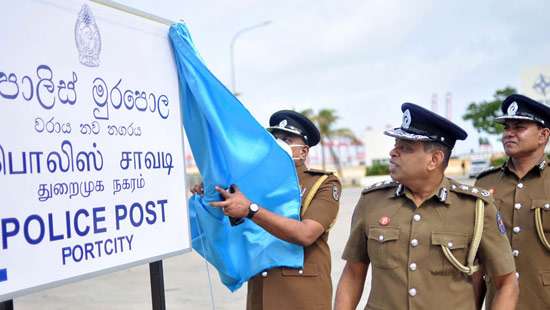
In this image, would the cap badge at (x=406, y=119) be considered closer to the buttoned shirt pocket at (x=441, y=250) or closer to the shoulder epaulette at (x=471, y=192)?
the shoulder epaulette at (x=471, y=192)

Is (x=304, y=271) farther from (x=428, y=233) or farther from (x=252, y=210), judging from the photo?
(x=428, y=233)

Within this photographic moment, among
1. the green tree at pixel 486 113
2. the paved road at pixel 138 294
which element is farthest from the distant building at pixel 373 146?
the paved road at pixel 138 294

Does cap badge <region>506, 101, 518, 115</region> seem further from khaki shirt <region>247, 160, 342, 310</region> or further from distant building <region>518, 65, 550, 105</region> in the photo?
distant building <region>518, 65, 550, 105</region>

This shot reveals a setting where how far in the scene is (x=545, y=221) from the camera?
11.5 feet

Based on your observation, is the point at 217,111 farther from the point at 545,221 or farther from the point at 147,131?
the point at 545,221

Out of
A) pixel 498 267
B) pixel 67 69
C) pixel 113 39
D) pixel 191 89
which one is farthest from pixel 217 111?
pixel 498 267

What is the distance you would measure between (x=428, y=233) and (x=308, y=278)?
89 centimetres

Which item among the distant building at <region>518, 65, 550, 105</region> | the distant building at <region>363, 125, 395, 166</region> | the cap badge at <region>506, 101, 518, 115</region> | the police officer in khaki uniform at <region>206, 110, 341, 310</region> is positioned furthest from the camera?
the distant building at <region>363, 125, 395, 166</region>

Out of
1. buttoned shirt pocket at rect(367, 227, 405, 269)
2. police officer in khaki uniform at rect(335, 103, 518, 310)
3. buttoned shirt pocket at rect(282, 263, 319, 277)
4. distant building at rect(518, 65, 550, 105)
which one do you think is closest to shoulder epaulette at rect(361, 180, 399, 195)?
police officer in khaki uniform at rect(335, 103, 518, 310)

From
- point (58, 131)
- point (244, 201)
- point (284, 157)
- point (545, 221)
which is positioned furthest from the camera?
point (545, 221)

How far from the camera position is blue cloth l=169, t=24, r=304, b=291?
9.45ft

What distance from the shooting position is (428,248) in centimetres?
259

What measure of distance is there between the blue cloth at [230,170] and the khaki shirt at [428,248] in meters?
0.57

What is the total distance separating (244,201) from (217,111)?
0.43m
